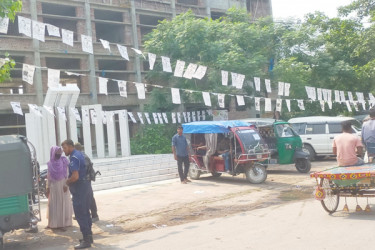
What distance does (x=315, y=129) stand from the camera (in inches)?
739

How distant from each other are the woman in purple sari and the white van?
12.5m

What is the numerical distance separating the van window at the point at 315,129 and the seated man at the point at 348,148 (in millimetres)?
10548

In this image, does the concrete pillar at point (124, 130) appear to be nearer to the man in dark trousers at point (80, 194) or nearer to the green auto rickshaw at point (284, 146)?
the green auto rickshaw at point (284, 146)

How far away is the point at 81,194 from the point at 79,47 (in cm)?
2123

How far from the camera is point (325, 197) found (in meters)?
7.87

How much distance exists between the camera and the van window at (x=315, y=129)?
61.0ft

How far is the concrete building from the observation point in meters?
24.7

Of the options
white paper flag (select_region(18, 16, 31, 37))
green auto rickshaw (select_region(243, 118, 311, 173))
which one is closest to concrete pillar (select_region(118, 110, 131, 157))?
green auto rickshaw (select_region(243, 118, 311, 173))

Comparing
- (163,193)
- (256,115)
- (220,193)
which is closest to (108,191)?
(163,193)

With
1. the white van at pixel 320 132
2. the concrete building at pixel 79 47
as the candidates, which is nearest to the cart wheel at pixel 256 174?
the white van at pixel 320 132

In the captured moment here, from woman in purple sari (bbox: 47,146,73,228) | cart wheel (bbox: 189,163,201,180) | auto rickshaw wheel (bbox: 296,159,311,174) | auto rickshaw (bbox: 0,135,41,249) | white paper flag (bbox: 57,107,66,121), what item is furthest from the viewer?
white paper flag (bbox: 57,107,66,121)

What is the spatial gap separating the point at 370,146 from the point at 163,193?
18.7 feet

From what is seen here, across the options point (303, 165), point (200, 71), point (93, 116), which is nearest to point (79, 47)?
point (93, 116)

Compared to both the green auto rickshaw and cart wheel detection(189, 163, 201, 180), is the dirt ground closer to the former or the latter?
cart wheel detection(189, 163, 201, 180)
